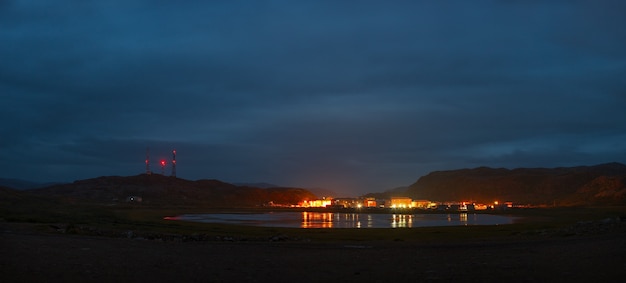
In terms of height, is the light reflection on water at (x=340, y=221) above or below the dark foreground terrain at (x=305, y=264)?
below

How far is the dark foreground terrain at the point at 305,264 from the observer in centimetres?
1470

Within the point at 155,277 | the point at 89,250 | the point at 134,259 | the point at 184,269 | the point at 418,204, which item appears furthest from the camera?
the point at 418,204

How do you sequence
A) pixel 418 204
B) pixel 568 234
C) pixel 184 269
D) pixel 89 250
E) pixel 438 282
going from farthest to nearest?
pixel 418 204, pixel 568 234, pixel 89 250, pixel 184 269, pixel 438 282

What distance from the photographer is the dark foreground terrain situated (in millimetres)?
14695

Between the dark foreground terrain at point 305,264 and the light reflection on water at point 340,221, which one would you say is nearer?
the dark foreground terrain at point 305,264

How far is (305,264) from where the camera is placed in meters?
18.5

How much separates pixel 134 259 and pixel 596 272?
1410 cm

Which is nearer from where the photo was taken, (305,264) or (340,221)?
(305,264)

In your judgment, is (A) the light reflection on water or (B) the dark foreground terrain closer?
(B) the dark foreground terrain

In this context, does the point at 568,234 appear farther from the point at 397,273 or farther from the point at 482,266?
the point at 397,273

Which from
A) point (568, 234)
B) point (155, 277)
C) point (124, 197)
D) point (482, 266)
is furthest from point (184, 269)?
point (124, 197)

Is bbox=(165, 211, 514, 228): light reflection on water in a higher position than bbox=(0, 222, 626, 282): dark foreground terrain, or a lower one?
lower

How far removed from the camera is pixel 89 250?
22250 mm

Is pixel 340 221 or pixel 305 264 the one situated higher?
pixel 305 264
